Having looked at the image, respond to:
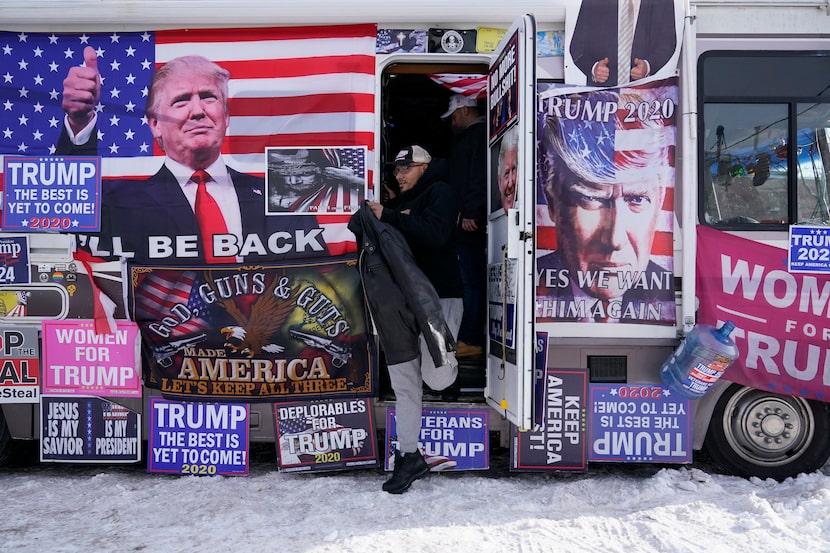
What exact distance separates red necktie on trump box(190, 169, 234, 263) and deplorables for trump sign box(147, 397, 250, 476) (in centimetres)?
100

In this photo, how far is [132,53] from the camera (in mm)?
4703

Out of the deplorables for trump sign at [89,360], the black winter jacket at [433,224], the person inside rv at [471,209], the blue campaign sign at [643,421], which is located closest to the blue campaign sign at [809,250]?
the blue campaign sign at [643,421]

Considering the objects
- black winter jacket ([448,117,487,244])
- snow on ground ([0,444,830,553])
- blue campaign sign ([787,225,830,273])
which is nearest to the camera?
snow on ground ([0,444,830,553])

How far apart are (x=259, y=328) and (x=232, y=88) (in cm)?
159

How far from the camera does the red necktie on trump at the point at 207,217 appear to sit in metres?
4.68

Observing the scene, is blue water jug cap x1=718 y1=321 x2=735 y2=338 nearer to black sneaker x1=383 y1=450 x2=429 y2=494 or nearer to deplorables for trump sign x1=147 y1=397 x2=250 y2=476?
black sneaker x1=383 y1=450 x2=429 y2=494

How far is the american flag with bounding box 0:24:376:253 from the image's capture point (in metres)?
4.66

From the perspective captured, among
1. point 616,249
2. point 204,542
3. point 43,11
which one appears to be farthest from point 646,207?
point 43,11

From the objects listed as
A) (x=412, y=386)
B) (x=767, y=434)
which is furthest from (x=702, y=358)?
(x=412, y=386)

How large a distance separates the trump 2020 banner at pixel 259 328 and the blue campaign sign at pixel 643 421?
1531 mm

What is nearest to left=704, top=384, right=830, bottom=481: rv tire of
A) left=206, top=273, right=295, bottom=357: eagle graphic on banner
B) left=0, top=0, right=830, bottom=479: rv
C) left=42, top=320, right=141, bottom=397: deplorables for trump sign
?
left=0, top=0, right=830, bottom=479: rv

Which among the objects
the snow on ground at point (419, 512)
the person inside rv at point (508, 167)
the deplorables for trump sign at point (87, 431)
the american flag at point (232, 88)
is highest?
the american flag at point (232, 88)

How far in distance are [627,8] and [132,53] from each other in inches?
127

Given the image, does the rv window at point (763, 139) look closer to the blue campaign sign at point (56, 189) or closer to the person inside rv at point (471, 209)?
the person inside rv at point (471, 209)
